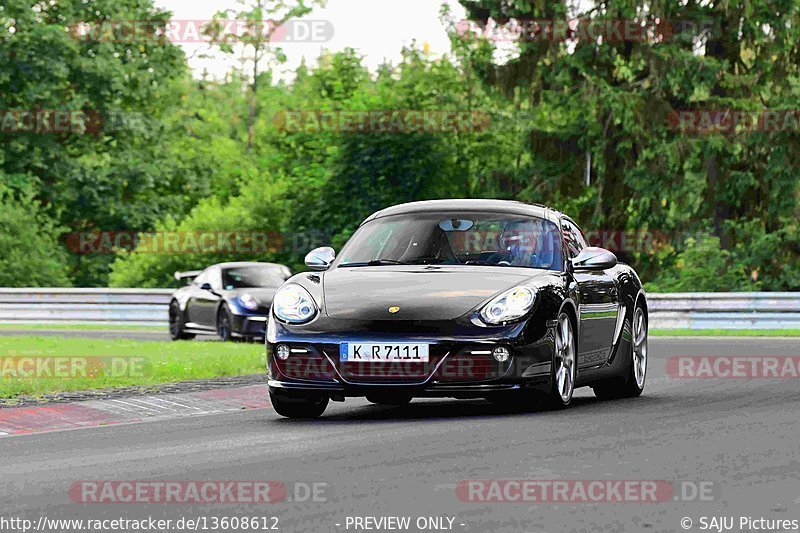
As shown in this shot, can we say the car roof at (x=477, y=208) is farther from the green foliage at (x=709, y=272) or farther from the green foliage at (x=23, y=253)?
the green foliage at (x=23, y=253)

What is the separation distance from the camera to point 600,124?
41031mm

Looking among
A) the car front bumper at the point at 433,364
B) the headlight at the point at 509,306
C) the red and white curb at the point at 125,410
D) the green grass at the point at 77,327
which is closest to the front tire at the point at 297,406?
the car front bumper at the point at 433,364

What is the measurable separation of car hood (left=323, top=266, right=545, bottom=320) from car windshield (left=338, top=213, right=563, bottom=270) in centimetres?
30

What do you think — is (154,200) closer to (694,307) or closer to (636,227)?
(636,227)

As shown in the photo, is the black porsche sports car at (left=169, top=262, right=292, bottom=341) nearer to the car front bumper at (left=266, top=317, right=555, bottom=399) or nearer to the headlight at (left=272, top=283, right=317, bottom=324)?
the headlight at (left=272, top=283, right=317, bottom=324)

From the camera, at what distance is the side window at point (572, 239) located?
1335 centimetres

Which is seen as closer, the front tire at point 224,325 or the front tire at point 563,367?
the front tire at point 563,367

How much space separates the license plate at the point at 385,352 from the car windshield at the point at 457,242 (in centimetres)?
127

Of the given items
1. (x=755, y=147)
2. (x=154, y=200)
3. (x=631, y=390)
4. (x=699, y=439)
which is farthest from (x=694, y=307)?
(x=154, y=200)

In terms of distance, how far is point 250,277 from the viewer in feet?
89.6

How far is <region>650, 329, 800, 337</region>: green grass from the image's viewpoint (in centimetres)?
2805

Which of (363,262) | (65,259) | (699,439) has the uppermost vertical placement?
(363,262)

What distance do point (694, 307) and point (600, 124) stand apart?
1194 centimetres

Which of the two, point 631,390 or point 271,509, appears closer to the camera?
point 271,509
